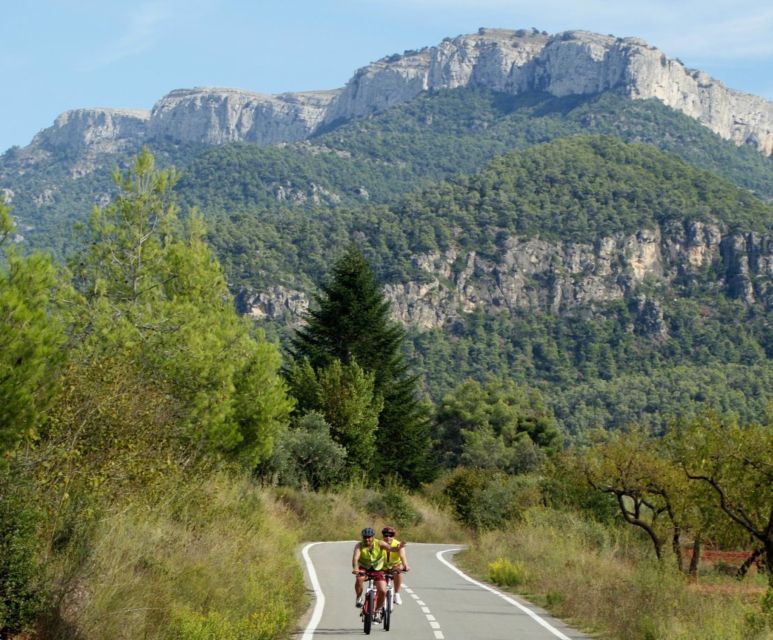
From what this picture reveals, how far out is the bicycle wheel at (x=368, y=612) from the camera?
50.1 ft

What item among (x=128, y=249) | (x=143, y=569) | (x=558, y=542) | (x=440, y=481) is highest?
(x=128, y=249)

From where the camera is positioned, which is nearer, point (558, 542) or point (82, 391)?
point (82, 391)

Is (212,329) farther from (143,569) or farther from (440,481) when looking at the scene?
(440,481)

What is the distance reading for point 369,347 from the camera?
5953 centimetres

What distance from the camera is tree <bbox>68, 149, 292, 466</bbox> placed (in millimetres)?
22609

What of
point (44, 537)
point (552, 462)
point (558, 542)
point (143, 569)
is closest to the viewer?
point (44, 537)

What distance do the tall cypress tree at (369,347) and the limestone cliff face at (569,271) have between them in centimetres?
12053

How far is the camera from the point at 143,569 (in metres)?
13.0

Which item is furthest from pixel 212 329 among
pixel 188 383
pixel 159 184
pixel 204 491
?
pixel 204 491

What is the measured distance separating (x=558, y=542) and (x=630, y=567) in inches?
127

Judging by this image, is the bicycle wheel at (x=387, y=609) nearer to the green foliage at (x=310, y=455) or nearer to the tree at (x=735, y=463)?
the tree at (x=735, y=463)

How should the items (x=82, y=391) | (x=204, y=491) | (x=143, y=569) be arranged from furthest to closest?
1. (x=204, y=491)
2. (x=82, y=391)
3. (x=143, y=569)

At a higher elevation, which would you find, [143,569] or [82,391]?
[82,391]

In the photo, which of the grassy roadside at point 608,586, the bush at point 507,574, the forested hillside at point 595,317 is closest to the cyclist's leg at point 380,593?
the grassy roadside at point 608,586
